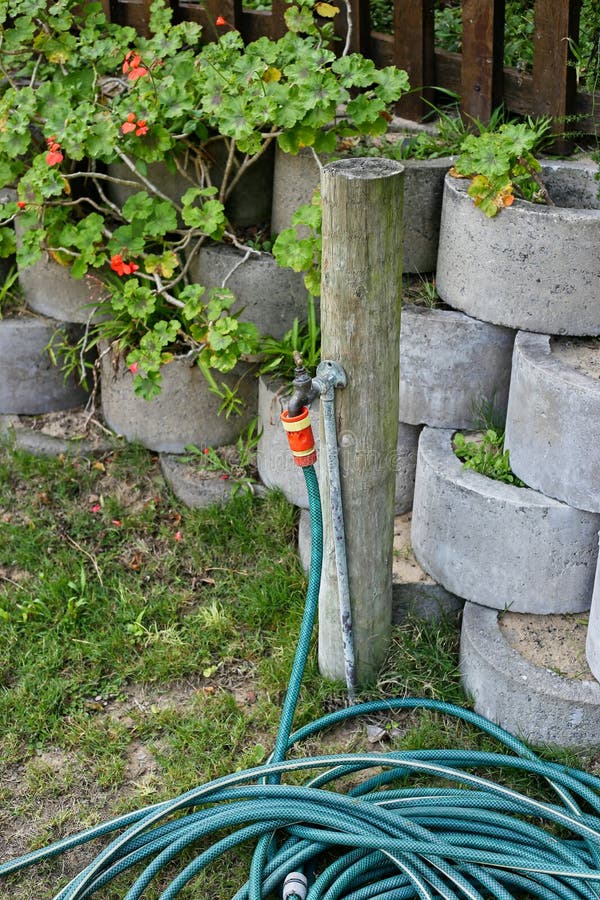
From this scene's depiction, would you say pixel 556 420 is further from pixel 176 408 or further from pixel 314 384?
pixel 176 408

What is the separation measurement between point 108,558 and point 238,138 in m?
1.60

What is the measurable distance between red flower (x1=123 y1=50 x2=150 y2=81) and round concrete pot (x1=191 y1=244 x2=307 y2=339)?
665 mm

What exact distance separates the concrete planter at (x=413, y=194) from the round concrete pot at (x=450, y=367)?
0.81ft

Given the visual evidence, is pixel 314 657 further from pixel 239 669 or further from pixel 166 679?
pixel 166 679

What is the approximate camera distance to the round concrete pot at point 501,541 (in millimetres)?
3188

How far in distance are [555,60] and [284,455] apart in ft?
5.37

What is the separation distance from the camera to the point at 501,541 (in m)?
3.25

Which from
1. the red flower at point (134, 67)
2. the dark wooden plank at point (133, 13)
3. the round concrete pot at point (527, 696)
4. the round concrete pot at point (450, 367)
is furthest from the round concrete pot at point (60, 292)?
the round concrete pot at point (527, 696)

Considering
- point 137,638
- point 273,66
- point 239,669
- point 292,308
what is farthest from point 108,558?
point 273,66

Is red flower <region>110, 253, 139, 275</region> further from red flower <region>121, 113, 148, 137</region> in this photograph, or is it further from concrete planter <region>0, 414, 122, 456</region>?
concrete planter <region>0, 414, 122, 456</region>

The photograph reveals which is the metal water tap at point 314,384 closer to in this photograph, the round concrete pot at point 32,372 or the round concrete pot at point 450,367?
the round concrete pot at point 450,367

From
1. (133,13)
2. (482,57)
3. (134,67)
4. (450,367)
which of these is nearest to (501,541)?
(450,367)

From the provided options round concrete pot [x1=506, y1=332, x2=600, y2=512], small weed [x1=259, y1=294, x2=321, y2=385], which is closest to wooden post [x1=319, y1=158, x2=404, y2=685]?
round concrete pot [x1=506, y1=332, x2=600, y2=512]

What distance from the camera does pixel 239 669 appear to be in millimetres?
3602
